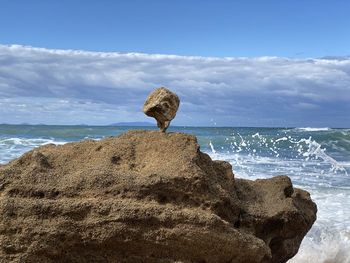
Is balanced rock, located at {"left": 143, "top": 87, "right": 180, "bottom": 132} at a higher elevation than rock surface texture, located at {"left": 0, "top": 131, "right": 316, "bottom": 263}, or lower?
higher

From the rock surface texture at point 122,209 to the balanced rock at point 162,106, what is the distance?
0.29m

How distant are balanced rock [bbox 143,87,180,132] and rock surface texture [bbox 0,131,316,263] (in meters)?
0.29

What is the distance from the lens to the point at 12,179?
3.21 metres

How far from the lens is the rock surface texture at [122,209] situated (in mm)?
3084

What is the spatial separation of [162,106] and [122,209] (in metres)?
0.85

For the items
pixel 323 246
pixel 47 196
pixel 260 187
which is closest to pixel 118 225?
pixel 47 196

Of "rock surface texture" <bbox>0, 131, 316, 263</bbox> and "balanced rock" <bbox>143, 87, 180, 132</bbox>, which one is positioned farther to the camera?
"balanced rock" <bbox>143, 87, 180, 132</bbox>

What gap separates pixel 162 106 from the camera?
371 cm

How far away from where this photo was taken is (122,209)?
3104 mm

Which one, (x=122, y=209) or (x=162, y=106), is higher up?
(x=162, y=106)

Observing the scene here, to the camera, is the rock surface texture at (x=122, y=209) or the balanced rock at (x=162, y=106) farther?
the balanced rock at (x=162, y=106)

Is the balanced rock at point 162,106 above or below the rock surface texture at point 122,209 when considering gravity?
above

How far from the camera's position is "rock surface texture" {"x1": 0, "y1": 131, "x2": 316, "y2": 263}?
3084mm

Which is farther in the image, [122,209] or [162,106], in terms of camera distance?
[162,106]
